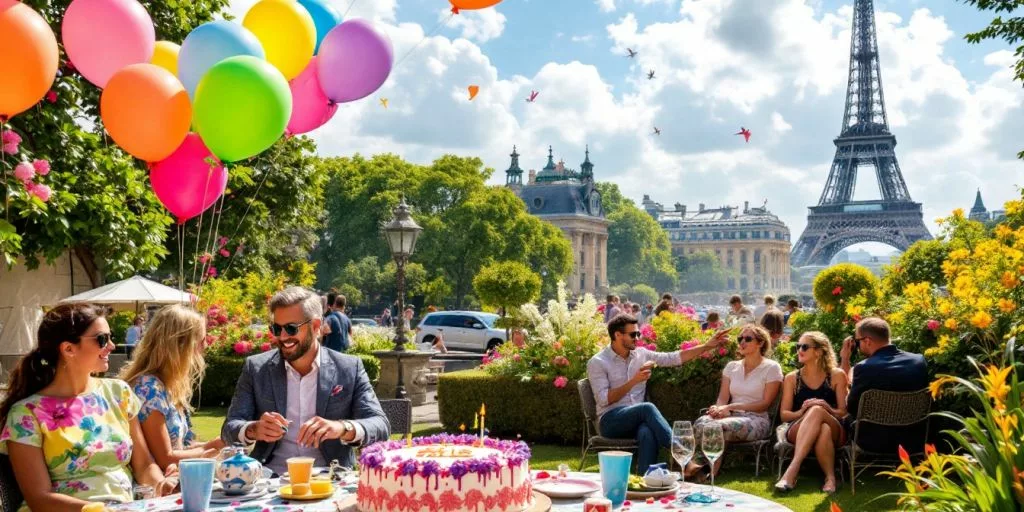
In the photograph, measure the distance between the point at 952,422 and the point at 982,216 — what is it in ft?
521

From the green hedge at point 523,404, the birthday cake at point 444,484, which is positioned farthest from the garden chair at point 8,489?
the green hedge at point 523,404

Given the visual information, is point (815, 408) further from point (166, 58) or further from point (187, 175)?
point (166, 58)

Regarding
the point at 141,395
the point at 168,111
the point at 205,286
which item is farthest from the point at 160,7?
the point at 141,395

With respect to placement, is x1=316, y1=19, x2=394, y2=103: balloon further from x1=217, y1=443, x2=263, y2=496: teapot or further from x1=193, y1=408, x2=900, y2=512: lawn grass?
x1=217, y1=443, x2=263, y2=496: teapot

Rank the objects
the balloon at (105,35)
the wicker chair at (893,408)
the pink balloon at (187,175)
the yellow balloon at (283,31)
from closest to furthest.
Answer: the balloon at (105,35) → the yellow balloon at (283,31) → the pink balloon at (187,175) → the wicker chair at (893,408)

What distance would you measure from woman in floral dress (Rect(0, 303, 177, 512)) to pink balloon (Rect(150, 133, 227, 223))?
2932mm

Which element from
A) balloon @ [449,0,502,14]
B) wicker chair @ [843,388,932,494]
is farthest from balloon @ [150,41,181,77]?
wicker chair @ [843,388,932,494]

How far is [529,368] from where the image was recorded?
1066cm

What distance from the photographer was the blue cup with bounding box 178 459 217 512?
10.6 ft

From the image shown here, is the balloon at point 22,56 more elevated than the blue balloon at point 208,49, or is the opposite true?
the blue balloon at point 208,49

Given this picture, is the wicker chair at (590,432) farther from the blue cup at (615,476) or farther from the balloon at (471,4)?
the blue cup at (615,476)

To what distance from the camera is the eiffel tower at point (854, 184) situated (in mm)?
89562

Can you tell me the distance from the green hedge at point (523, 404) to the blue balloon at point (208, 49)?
4924 mm

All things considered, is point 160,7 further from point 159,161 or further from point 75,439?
point 75,439
